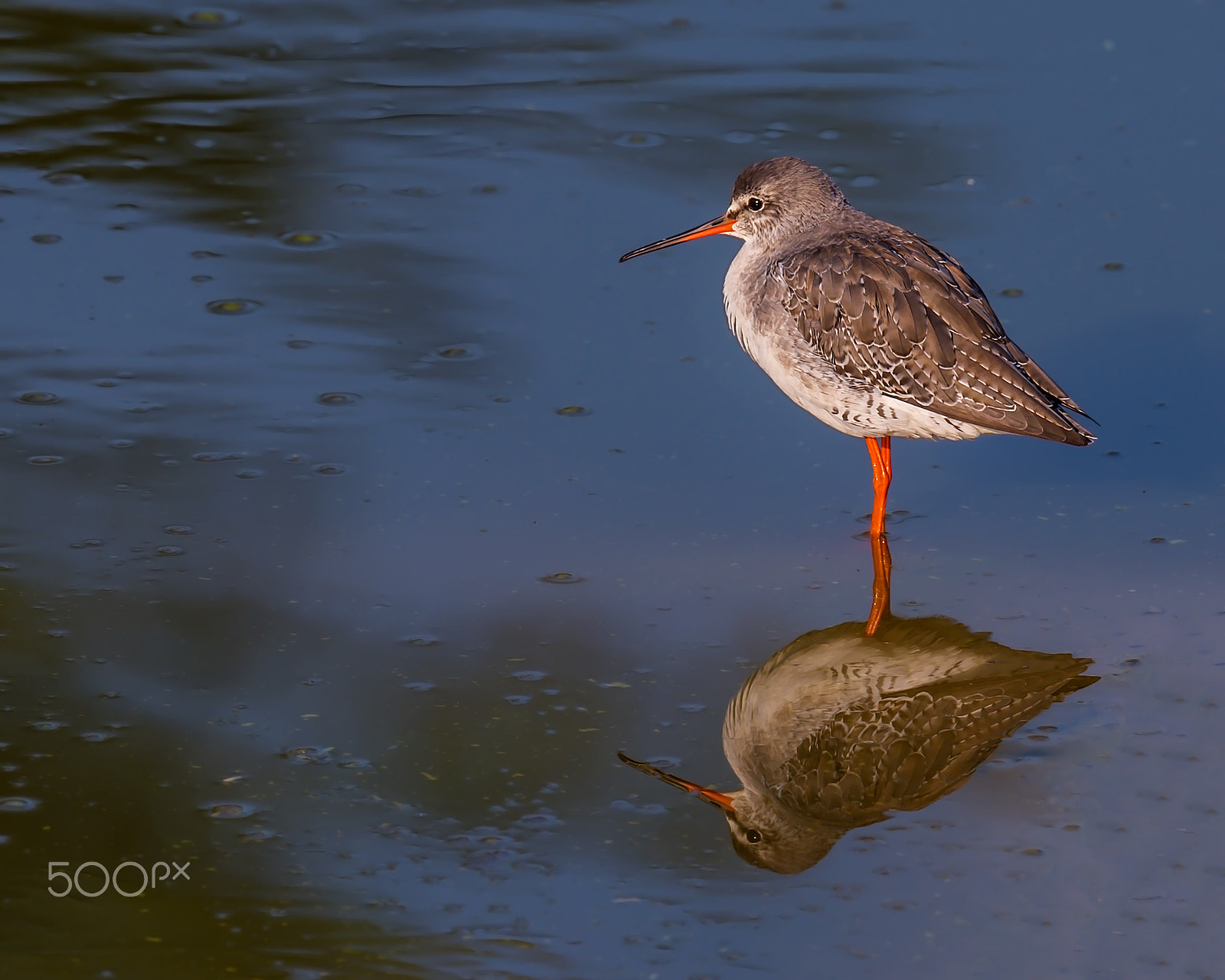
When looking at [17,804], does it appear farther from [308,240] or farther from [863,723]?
[308,240]

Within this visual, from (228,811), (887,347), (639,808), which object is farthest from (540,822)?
(887,347)

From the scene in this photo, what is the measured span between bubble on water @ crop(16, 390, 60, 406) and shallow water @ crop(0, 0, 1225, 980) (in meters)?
0.03

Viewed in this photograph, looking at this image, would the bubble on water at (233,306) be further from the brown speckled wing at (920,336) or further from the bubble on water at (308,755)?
the bubble on water at (308,755)

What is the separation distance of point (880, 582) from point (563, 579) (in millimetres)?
1316

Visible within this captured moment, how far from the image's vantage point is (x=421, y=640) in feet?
20.0

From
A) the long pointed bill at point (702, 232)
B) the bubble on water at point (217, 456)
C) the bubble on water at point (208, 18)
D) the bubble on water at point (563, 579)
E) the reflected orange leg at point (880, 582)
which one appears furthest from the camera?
the bubble on water at point (208, 18)

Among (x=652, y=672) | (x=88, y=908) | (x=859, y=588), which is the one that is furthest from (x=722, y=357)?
(x=88, y=908)

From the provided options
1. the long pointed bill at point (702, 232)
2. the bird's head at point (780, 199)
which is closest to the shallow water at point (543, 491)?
the long pointed bill at point (702, 232)

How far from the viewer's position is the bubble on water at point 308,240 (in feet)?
29.6

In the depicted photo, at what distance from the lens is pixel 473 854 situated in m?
4.96

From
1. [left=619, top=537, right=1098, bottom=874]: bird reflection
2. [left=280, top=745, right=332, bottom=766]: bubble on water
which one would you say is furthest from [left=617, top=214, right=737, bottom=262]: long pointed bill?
[left=280, top=745, right=332, bottom=766]: bubble on water

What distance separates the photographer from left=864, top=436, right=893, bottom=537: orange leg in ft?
22.7

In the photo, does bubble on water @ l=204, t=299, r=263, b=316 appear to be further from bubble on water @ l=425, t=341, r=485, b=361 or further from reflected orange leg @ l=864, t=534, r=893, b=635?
reflected orange leg @ l=864, t=534, r=893, b=635

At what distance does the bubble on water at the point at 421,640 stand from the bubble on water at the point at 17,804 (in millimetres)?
1495
